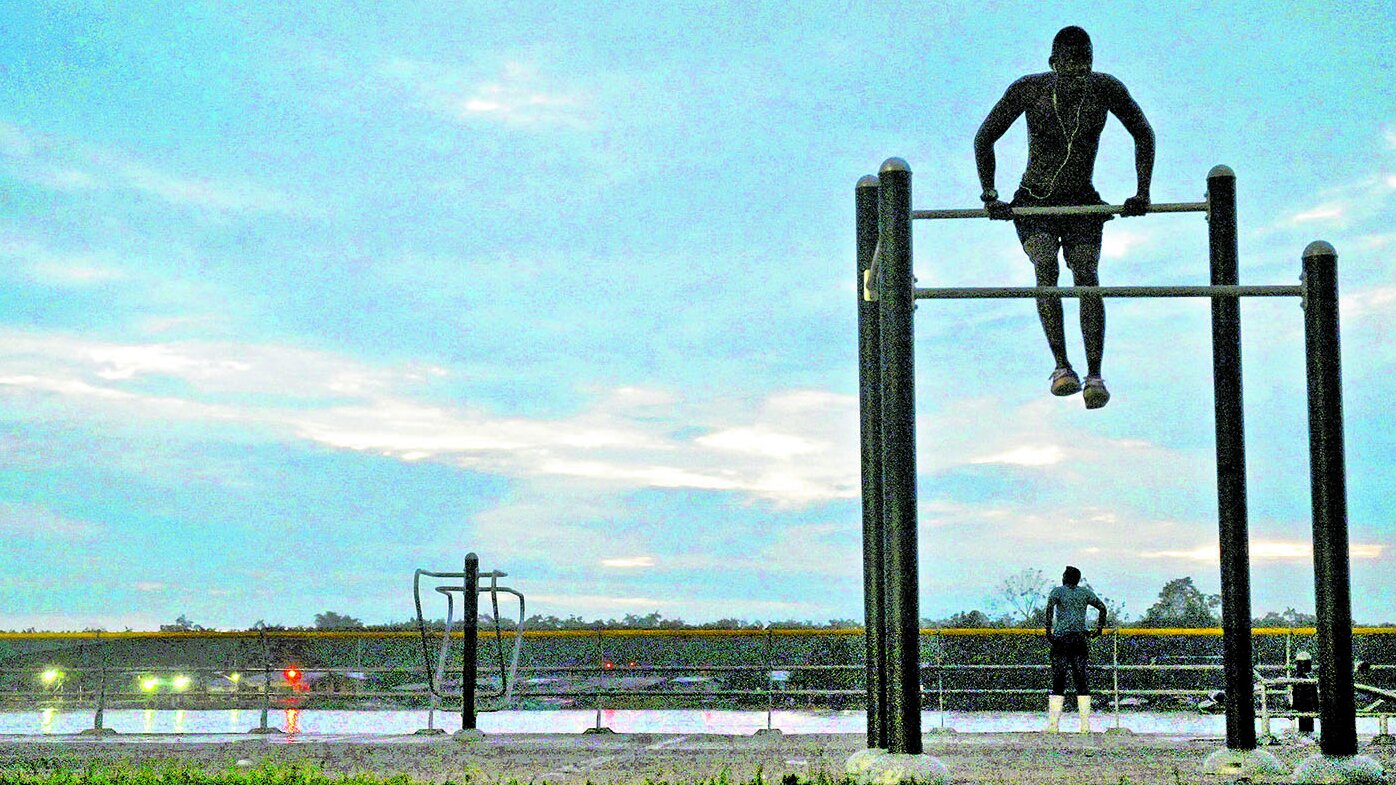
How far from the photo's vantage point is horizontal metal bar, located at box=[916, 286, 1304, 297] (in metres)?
5.14

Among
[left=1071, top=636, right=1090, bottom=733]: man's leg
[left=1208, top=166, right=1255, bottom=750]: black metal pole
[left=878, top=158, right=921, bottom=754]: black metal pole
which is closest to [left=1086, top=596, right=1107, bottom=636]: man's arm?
[left=1071, top=636, right=1090, bottom=733]: man's leg

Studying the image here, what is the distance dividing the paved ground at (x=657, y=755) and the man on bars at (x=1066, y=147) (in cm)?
204

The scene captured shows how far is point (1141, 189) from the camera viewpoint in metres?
5.81

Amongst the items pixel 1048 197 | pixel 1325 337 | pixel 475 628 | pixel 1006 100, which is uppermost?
pixel 1006 100

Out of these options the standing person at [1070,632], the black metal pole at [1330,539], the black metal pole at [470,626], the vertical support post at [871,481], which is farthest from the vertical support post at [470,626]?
the black metal pole at [1330,539]

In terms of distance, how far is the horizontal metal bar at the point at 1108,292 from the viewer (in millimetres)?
5145

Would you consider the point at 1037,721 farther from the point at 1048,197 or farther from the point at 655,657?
the point at 1048,197

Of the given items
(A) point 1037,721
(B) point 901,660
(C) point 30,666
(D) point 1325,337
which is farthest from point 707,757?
(A) point 1037,721

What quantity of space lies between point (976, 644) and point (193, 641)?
13086mm

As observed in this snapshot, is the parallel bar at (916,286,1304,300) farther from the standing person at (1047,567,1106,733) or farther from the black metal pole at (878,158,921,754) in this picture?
the standing person at (1047,567,1106,733)

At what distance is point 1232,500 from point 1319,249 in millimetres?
1121

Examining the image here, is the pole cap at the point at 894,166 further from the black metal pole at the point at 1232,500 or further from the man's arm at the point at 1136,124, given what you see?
the black metal pole at the point at 1232,500

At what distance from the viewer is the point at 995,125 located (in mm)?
5852

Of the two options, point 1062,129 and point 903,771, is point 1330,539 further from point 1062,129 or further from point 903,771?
point 1062,129
